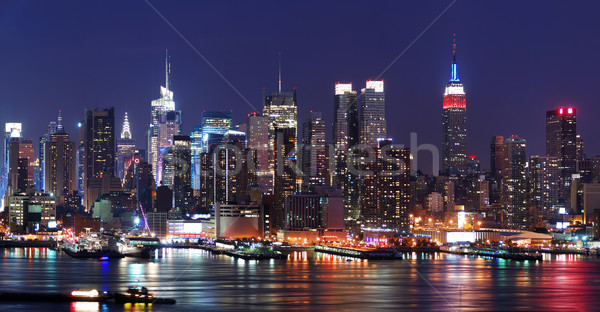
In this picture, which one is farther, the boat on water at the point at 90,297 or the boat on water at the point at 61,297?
the boat on water at the point at 61,297

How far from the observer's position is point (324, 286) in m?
73.3

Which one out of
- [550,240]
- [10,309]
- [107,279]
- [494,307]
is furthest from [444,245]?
[10,309]

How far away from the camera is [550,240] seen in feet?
582

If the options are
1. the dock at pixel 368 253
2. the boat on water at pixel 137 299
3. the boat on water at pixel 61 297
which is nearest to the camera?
the boat on water at pixel 137 299

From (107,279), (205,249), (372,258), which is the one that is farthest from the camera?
(205,249)

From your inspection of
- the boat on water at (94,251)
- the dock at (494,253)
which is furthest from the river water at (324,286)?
the dock at (494,253)

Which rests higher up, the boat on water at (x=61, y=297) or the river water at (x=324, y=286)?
the boat on water at (x=61, y=297)

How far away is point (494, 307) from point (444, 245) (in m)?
113

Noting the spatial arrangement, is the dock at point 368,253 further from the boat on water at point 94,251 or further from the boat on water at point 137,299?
the boat on water at point 137,299

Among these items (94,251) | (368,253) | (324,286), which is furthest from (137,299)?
(94,251)

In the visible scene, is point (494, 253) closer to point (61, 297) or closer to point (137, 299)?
point (137, 299)

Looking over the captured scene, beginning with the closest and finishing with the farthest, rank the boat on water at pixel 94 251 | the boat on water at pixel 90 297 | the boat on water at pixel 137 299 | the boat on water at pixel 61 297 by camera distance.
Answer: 1. the boat on water at pixel 137 299
2. the boat on water at pixel 90 297
3. the boat on water at pixel 61 297
4. the boat on water at pixel 94 251

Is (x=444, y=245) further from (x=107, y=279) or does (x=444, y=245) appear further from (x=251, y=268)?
(x=107, y=279)

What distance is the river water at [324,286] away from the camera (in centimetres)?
5966
